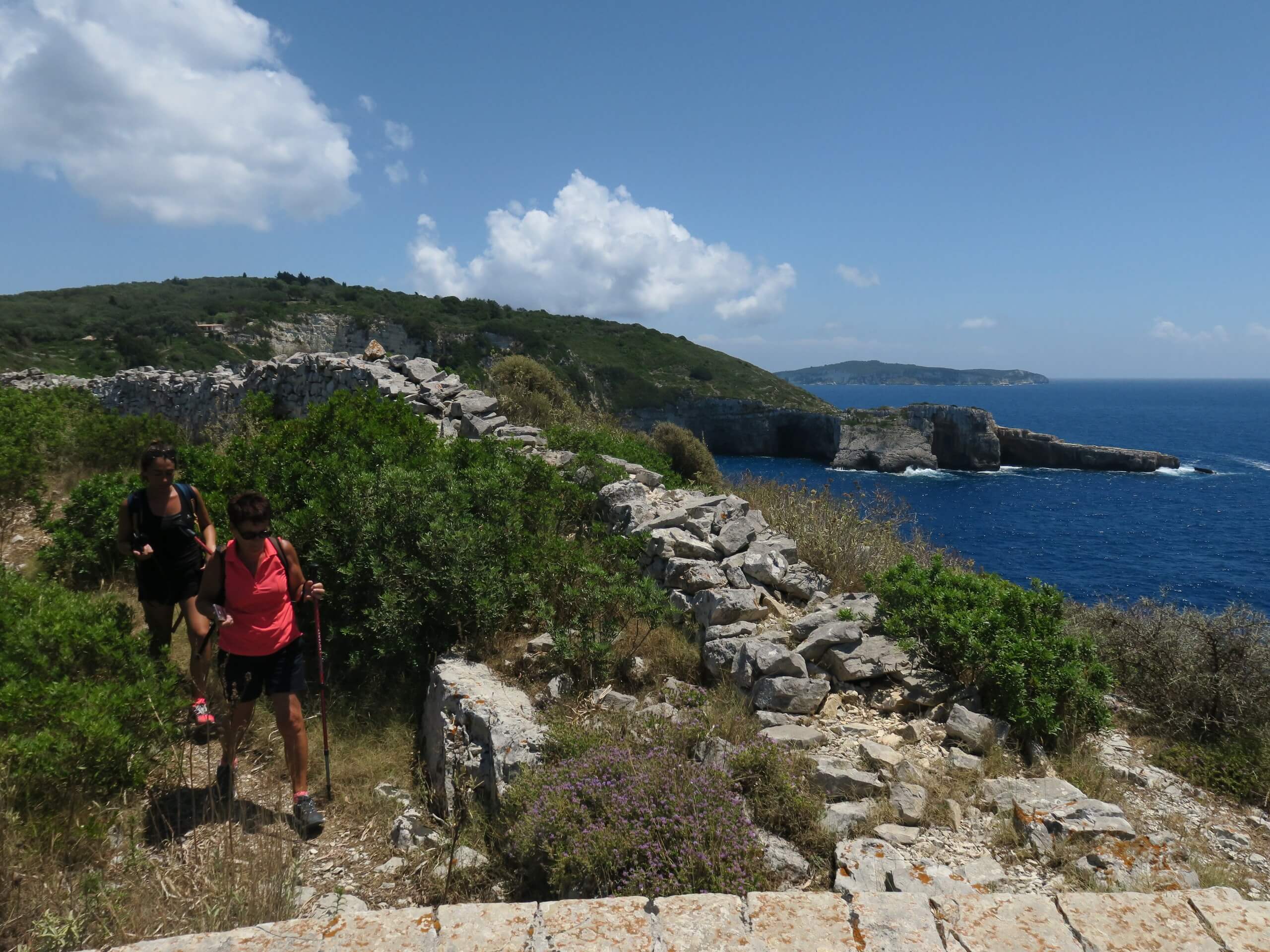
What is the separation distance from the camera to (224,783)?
445 cm

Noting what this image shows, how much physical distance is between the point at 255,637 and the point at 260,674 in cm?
25

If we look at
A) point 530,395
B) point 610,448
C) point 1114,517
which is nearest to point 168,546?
point 610,448

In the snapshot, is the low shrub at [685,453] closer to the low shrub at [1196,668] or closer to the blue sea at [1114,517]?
the blue sea at [1114,517]

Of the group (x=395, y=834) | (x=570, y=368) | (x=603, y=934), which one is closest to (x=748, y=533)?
(x=395, y=834)

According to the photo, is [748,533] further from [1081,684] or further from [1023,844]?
[1023,844]

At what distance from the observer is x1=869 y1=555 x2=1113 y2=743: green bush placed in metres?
5.00

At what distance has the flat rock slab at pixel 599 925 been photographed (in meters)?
2.74

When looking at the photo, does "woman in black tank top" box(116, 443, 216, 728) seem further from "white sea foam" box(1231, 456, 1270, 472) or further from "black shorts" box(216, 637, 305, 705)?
"white sea foam" box(1231, 456, 1270, 472)

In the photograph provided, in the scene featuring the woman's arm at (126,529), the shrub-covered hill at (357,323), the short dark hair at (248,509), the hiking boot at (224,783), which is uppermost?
the shrub-covered hill at (357,323)

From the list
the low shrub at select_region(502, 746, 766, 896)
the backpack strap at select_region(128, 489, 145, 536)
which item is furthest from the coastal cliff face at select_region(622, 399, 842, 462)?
the low shrub at select_region(502, 746, 766, 896)

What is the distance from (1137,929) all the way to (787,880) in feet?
4.88

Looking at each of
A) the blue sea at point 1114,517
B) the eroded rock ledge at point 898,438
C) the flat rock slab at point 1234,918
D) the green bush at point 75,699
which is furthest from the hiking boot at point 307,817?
the eroded rock ledge at point 898,438

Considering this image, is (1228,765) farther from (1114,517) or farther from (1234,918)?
(1114,517)

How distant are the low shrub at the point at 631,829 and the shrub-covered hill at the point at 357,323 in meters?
29.0
